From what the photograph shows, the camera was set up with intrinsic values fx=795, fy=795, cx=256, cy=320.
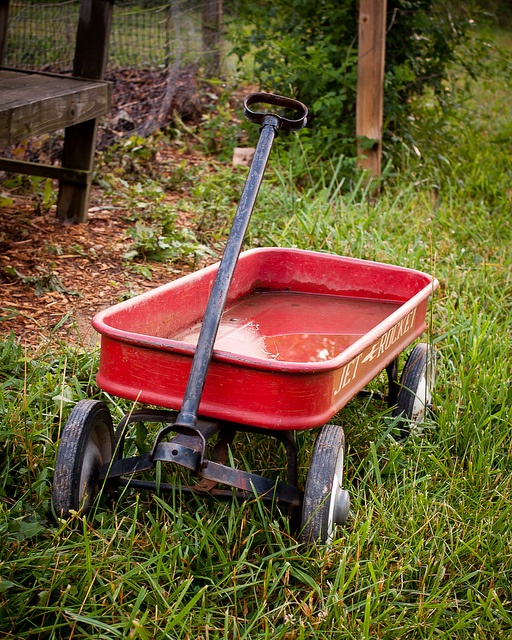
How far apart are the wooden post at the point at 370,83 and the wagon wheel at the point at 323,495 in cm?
348

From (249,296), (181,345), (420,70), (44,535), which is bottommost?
(44,535)

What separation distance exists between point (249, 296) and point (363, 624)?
1.66 m

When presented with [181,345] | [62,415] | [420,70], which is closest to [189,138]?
[420,70]

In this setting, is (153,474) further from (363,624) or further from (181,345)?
(363,624)

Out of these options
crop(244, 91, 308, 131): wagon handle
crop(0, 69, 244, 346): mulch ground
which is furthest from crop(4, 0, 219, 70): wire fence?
crop(244, 91, 308, 131): wagon handle

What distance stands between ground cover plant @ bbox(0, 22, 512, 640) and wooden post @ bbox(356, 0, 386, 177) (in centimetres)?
217

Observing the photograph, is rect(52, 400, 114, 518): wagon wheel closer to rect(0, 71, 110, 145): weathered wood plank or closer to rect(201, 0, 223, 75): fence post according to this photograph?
rect(0, 71, 110, 145): weathered wood plank

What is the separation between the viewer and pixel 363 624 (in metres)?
1.84

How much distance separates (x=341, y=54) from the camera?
5477 mm

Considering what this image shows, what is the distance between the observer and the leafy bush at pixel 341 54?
5430 millimetres

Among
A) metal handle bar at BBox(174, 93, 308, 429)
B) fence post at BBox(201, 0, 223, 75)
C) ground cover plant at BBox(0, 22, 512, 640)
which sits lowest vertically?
ground cover plant at BBox(0, 22, 512, 640)

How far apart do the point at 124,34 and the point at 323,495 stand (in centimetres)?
488

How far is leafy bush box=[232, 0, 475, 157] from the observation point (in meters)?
5.43

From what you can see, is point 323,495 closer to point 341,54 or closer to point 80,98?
point 80,98
